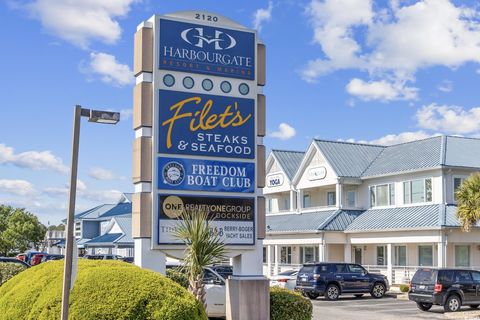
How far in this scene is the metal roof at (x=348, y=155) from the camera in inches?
1784

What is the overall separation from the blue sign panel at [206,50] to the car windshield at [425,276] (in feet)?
46.1

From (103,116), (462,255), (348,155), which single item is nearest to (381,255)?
(462,255)

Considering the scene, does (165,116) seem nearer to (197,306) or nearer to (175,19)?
(175,19)

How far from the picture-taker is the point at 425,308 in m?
27.9

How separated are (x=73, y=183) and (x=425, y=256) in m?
32.5

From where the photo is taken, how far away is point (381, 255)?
42.9m

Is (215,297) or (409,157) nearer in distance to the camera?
(215,297)

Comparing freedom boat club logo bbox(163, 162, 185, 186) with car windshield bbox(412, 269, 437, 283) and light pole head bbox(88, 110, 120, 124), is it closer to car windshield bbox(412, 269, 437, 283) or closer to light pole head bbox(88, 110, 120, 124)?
light pole head bbox(88, 110, 120, 124)

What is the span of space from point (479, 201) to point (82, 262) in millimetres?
21142

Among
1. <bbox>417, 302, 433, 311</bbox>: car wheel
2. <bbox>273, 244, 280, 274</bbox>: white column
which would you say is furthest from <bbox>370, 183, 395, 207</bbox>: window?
<bbox>417, 302, 433, 311</bbox>: car wheel

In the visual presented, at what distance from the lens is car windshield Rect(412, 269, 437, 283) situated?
2695cm

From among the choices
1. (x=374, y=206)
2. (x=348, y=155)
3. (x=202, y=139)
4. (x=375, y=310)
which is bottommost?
(x=375, y=310)

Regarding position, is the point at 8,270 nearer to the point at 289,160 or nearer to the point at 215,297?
the point at 215,297

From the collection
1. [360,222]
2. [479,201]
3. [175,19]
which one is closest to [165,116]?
[175,19]
